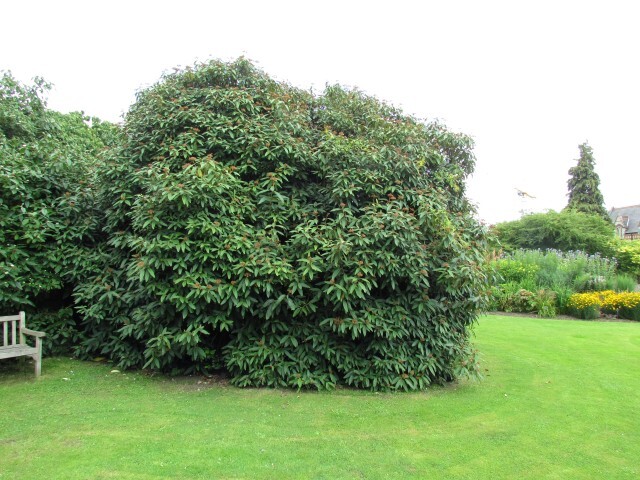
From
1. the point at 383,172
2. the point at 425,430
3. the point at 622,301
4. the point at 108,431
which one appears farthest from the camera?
the point at 622,301

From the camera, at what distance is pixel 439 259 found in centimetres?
536

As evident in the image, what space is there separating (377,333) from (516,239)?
2411 cm

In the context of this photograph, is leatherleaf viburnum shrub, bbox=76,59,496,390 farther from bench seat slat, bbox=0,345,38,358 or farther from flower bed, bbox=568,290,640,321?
flower bed, bbox=568,290,640,321

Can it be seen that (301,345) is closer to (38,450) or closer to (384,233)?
(384,233)

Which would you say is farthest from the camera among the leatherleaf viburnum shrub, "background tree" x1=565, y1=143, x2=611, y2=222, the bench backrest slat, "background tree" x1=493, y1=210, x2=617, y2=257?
"background tree" x1=565, y1=143, x2=611, y2=222

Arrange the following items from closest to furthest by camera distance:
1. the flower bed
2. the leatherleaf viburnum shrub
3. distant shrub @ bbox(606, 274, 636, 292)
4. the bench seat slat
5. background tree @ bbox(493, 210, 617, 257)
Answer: the leatherleaf viburnum shrub, the bench seat slat, the flower bed, distant shrub @ bbox(606, 274, 636, 292), background tree @ bbox(493, 210, 617, 257)

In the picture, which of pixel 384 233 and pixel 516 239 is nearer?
pixel 384 233

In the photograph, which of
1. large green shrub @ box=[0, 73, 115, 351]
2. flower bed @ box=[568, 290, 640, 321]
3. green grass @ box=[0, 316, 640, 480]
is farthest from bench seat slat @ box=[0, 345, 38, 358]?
flower bed @ box=[568, 290, 640, 321]

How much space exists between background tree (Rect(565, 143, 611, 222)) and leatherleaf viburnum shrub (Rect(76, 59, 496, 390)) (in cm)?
3487

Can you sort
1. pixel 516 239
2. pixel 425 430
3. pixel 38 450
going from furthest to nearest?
pixel 516 239
pixel 425 430
pixel 38 450

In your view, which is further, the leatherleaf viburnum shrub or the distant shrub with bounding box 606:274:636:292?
the distant shrub with bounding box 606:274:636:292

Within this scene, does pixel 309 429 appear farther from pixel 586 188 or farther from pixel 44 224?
pixel 586 188

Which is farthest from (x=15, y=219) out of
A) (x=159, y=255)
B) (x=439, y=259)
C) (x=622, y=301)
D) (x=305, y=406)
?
(x=622, y=301)

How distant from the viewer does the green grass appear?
3.32m
